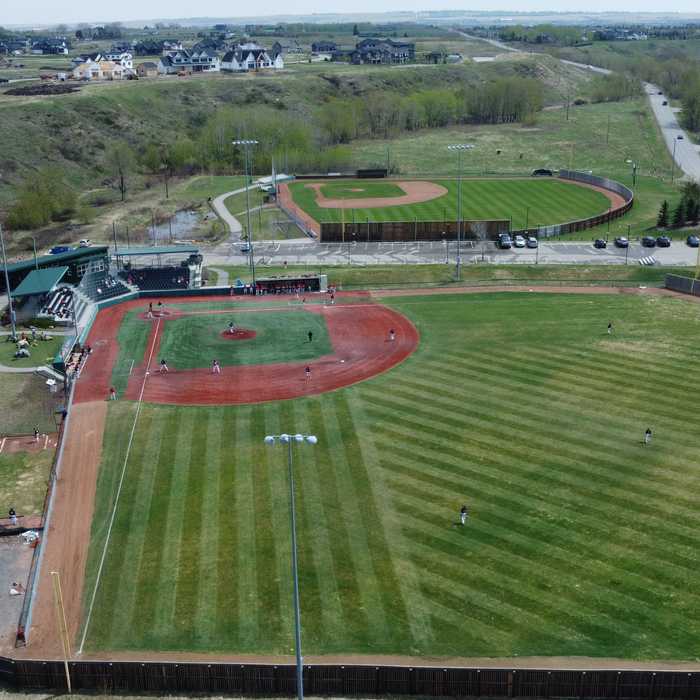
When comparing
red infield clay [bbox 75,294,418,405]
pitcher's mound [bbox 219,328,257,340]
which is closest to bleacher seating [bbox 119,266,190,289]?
red infield clay [bbox 75,294,418,405]

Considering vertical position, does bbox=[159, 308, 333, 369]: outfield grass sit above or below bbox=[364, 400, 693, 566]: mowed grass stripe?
below

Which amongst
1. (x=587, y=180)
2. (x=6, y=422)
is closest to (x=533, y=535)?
(x=6, y=422)

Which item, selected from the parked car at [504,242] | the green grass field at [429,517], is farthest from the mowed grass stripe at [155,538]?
the parked car at [504,242]

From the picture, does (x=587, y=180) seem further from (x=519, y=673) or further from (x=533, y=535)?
(x=519, y=673)

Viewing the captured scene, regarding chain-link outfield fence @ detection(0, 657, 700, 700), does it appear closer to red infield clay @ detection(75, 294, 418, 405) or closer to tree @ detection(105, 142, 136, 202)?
red infield clay @ detection(75, 294, 418, 405)

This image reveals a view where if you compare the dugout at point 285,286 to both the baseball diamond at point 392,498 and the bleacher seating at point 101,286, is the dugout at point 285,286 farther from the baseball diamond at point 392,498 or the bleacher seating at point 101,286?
the baseball diamond at point 392,498
